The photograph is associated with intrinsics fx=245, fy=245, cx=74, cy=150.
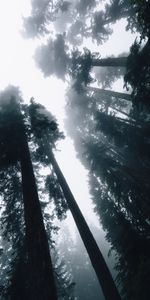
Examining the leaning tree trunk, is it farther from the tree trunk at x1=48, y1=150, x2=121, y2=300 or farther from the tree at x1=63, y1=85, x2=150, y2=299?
the tree at x1=63, y1=85, x2=150, y2=299

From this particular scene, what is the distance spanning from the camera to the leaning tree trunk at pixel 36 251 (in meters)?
6.00

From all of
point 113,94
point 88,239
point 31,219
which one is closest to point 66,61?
point 113,94

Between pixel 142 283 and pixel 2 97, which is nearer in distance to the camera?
pixel 142 283

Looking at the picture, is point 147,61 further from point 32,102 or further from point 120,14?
point 120,14

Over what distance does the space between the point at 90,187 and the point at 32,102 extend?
14.7m

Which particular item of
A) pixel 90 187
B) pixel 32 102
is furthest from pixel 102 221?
pixel 32 102

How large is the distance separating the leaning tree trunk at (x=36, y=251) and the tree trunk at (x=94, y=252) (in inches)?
148

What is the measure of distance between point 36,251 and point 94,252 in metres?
4.67

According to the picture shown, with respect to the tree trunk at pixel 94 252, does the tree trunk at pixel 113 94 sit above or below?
above

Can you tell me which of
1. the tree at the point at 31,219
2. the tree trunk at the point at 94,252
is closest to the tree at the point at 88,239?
the tree trunk at the point at 94,252

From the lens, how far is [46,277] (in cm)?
622

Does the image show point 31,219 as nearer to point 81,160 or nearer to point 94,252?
point 94,252

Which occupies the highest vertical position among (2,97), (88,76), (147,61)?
(2,97)

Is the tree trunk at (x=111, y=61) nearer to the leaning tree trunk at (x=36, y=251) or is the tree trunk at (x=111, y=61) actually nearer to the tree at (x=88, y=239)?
the tree at (x=88, y=239)
